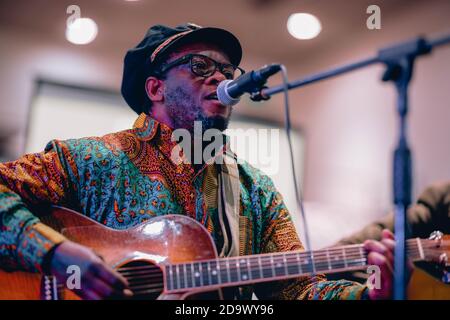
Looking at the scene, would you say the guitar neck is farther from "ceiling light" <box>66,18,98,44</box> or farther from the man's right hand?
"ceiling light" <box>66,18,98,44</box>

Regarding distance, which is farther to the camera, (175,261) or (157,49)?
(157,49)

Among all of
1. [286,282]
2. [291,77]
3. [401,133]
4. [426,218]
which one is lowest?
[286,282]

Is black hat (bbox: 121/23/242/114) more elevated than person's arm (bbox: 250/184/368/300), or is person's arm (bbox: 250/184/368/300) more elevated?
black hat (bbox: 121/23/242/114)

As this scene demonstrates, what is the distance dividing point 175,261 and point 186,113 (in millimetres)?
617

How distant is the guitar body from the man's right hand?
7 centimetres

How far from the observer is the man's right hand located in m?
1.16

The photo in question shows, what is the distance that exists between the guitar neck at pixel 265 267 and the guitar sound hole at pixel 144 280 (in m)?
0.04

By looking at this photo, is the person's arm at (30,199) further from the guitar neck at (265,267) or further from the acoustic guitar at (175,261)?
the guitar neck at (265,267)

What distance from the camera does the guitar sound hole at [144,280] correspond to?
126cm

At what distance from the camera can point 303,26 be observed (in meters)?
3.29

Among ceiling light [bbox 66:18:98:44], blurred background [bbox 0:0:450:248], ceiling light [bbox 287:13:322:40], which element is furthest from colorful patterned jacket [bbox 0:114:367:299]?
ceiling light [bbox 287:13:322:40]

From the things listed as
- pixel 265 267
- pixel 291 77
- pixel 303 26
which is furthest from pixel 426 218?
pixel 291 77

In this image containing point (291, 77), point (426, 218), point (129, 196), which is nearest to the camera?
point (129, 196)

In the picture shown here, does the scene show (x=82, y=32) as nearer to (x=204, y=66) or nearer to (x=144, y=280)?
(x=204, y=66)
